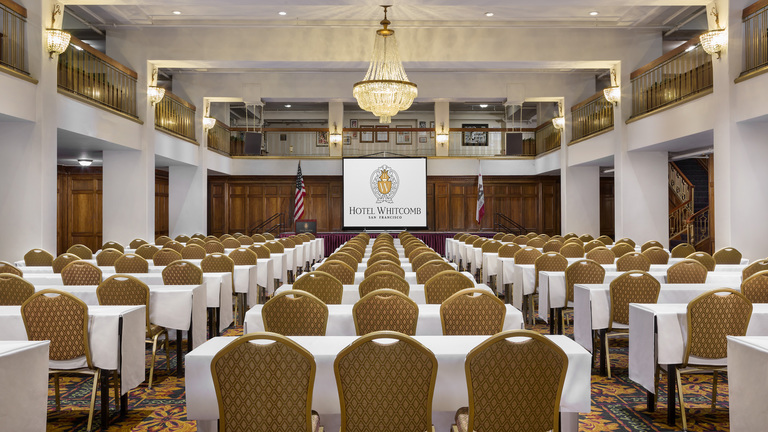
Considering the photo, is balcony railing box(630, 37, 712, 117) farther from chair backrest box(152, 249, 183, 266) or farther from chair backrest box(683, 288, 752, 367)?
chair backrest box(152, 249, 183, 266)

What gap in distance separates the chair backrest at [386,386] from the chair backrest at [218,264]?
5092mm

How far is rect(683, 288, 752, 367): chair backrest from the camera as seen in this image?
390 centimetres

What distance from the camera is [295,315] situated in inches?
158

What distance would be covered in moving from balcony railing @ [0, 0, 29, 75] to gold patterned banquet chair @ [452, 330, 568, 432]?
9.13 meters

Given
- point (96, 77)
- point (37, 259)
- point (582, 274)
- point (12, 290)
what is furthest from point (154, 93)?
point (582, 274)

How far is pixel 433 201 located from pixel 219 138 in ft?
26.8

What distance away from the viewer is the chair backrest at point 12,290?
16.5 ft

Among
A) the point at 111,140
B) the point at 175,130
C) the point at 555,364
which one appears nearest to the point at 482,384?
the point at 555,364

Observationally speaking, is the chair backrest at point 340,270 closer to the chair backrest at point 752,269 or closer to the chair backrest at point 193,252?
the chair backrest at point 193,252

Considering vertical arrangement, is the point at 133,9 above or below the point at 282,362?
above

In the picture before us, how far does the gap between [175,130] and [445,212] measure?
10430mm

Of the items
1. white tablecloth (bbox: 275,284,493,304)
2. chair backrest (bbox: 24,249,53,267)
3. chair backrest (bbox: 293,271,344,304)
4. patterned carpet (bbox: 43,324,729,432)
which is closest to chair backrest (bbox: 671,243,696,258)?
patterned carpet (bbox: 43,324,729,432)

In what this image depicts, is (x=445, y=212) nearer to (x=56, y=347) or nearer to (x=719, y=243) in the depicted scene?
(x=719, y=243)

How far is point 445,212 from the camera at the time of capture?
22.2 meters
